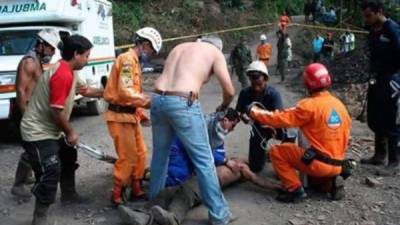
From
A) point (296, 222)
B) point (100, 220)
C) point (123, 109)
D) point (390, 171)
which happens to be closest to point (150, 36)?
point (123, 109)

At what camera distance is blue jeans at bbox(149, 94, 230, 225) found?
4.58 meters

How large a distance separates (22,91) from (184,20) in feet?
75.1

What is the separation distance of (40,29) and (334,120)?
5.62 metres

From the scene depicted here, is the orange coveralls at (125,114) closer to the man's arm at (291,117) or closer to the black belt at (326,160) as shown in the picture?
the man's arm at (291,117)

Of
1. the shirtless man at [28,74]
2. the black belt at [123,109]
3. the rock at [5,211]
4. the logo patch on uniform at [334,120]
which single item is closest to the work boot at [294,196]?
the logo patch on uniform at [334,120]

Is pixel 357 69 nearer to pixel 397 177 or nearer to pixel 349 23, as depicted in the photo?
pixel 397 177

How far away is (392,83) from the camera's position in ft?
19.5

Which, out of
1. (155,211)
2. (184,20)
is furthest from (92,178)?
(184,20)

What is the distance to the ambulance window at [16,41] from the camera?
871cm

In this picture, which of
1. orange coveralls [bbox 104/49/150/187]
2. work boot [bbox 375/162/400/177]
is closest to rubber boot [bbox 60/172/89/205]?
orange coveralls [bbox 104/49/150/187]

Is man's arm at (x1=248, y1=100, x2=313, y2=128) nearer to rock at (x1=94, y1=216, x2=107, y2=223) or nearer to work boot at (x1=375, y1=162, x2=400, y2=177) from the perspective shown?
work boot at (x1=375, y1=162, x2=400, y2=177)

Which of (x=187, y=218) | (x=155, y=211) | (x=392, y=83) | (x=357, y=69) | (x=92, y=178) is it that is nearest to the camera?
(x=155, y=211)

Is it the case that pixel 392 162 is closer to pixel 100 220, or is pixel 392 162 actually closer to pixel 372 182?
pixel 372 182

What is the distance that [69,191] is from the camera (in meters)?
5.51
